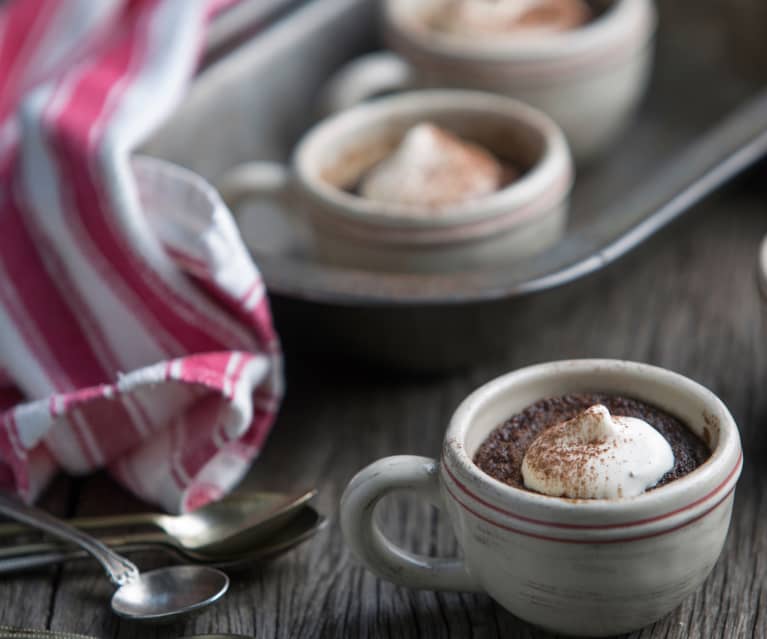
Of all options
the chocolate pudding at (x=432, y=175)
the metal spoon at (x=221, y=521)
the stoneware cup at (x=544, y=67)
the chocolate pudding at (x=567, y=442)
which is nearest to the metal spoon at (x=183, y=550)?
the metal spoon at (x=221, y=521)

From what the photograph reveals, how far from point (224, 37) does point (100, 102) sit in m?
0.21

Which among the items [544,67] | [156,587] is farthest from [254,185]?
[156,587]

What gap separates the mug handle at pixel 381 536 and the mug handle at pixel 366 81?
0.51 metres

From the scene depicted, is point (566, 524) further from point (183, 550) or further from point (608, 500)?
point (183, 550)

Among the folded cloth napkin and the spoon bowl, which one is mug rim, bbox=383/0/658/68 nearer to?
the folded cloth napkin

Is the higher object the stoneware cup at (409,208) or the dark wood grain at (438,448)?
the stoneware cup at (409,208)

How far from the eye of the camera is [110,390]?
0.81 metres

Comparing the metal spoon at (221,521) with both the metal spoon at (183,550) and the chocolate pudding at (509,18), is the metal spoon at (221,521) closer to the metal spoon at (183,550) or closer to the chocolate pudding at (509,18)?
the metal spoon at (183,550)

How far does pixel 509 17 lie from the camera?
3.55 feet

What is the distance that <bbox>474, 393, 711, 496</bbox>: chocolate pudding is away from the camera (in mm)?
638

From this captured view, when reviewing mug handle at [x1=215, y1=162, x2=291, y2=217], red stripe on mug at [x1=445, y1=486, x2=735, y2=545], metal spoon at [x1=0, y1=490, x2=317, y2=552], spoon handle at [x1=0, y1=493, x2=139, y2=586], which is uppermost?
mug handle at [x1=215, y1=162, x2=291, y2=217]

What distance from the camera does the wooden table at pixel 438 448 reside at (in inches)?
27.8

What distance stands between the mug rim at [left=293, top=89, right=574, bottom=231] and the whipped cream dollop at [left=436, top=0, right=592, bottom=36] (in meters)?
0.06

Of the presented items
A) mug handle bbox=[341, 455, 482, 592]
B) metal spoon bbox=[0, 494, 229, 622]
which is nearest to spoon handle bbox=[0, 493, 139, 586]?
metal spoon bbox=[0, 494, 229, 622]
